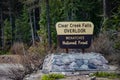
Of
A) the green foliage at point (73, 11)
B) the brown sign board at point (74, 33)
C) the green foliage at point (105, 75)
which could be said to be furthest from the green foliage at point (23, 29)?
the green foliage at point (105, 75)

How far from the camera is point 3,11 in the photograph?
4828 cm

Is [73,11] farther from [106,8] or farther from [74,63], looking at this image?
[74,63]

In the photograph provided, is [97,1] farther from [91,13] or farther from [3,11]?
[3,11]

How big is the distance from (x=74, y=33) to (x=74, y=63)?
1605mm

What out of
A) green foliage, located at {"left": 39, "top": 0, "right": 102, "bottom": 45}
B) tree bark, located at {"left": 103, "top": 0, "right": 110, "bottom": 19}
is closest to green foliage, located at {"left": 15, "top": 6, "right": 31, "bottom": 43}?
green foliage, located at {"left": 39, "top": 0, "right": 102, "bottom": 45}

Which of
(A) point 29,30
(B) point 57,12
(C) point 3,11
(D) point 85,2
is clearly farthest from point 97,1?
(C) point 3,11

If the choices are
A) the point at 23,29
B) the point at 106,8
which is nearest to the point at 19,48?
the point at 106,8

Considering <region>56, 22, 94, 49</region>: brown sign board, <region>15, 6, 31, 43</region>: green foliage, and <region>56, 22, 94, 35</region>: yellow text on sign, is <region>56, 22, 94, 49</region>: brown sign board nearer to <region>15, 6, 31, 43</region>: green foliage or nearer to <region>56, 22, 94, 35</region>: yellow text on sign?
<region>56, 22, 94, 35</region>: yellow text on sign

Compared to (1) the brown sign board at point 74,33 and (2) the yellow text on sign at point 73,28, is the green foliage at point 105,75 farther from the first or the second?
(2) the yellow text on sign at point 73,28

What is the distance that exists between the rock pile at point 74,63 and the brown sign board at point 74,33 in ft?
2.03

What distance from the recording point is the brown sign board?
565 inches

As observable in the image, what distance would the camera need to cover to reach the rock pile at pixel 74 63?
42.8ft

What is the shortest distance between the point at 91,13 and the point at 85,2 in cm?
137

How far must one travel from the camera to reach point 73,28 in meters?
14.4
